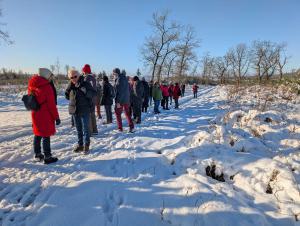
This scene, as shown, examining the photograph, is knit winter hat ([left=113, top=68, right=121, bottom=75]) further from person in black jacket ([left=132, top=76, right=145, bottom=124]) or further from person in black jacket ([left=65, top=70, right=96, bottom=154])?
person in black jacket ([left=65, top=70, right=96, bottom=154])

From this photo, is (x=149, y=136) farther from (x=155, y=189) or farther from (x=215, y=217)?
(x=215, y=217)

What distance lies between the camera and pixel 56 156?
6.15 meters

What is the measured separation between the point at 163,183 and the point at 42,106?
285cm

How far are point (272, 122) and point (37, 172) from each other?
6452mm

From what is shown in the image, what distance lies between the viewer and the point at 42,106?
5355 mm

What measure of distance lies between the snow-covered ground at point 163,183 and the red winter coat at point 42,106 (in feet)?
2.53

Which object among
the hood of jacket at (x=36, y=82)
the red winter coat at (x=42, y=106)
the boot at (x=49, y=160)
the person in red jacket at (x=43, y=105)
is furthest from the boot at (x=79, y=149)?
the hood of jacket at (x=36, y=82)

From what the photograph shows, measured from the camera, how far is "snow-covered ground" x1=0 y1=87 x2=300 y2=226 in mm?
3506

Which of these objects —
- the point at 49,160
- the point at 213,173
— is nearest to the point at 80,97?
the point at 49,160

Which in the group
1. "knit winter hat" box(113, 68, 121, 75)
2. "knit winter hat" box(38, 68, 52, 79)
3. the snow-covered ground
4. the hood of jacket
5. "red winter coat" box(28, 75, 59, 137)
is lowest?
the snow-covered ground

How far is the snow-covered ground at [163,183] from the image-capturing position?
3.51 metres

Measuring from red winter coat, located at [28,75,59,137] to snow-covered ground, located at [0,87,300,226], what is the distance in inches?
30.4

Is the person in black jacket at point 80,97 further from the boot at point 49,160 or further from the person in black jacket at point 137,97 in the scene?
the person in black jacket at point 137,97

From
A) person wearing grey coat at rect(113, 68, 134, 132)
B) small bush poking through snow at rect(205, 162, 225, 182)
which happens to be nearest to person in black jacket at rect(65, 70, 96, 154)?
person wearing grey coat at rect(113, 68, 134, 132)
